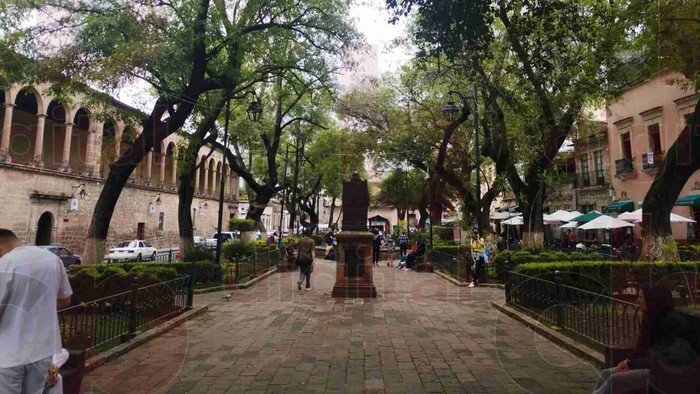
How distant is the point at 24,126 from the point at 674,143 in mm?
30802

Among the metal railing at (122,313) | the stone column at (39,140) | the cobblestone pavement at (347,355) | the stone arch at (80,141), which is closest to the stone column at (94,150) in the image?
the stone arch at (80,141)

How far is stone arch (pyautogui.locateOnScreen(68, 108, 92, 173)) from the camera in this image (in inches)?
1185

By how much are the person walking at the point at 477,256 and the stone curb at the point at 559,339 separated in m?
4.20

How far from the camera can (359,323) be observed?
8594mm

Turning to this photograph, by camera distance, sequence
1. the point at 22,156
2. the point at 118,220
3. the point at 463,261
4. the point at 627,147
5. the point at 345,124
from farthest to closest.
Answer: the point at 118,220, the point at 345,124, the point at 627,147, the point at 22,156, the point at 463,261

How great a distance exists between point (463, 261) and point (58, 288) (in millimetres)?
13364

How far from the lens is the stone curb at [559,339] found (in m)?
5.89

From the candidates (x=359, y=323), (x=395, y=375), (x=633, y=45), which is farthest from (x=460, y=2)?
(x=633, y=45)

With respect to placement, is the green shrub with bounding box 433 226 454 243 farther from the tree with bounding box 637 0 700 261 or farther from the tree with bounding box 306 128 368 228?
the tree with bounding box 637 0 700 261

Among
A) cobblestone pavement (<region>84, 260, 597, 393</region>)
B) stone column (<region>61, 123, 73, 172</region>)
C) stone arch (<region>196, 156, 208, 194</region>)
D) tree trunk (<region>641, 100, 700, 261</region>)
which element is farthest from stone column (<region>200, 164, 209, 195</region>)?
tree trunk (<region>641, 100, 700, 261</region>)

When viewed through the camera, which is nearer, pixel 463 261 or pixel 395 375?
pixel 395 375

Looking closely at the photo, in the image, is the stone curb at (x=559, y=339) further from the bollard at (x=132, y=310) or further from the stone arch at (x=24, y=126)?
the stone arch at (x=24, y=126)

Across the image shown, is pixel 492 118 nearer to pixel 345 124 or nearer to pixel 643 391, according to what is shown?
pixel 345 124

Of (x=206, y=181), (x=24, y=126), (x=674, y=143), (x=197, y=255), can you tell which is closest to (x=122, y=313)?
(x=197, y=255)
